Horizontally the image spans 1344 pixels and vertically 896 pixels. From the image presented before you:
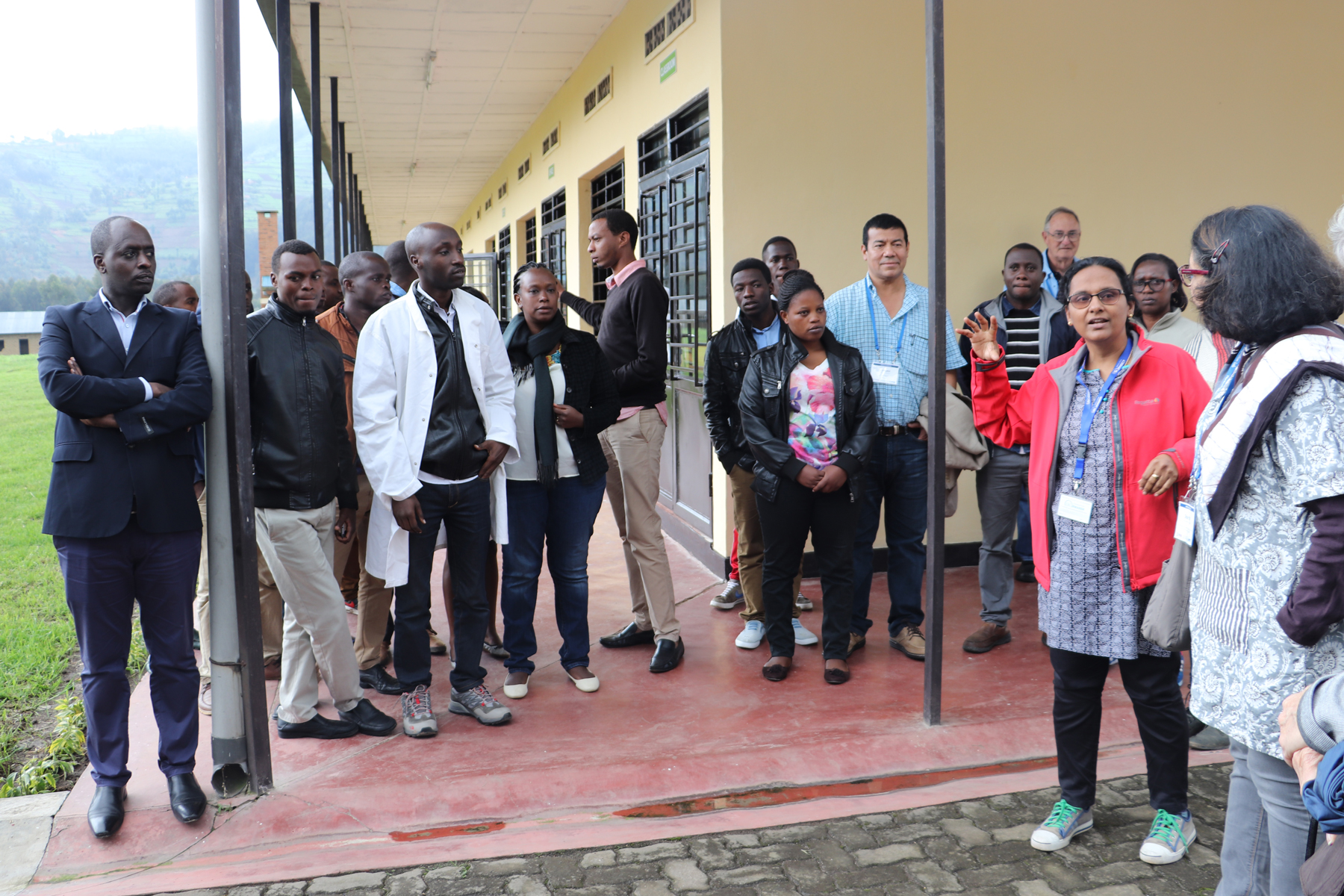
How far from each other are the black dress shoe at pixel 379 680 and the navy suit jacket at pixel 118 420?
136 centimetres

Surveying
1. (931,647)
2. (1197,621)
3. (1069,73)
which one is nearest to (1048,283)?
(1069,73)

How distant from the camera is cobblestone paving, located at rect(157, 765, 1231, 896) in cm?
268

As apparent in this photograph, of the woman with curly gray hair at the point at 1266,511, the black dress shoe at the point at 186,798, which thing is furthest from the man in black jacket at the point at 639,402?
the woman with curly gray hair at the point at 1266,511

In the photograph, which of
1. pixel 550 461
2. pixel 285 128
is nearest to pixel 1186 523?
pixel 550 461

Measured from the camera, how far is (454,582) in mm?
3701

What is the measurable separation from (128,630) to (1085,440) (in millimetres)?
3027

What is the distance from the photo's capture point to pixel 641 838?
296cm

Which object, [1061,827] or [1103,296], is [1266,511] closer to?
[1103,296]

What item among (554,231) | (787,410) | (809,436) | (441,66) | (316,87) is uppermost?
(441,66)

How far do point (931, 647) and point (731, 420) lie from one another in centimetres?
147

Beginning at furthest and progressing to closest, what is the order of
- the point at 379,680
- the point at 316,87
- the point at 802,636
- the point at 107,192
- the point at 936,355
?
the point at 107,192, the point at 316,87, the point at 802,636, the point at 379,680, the point at 936,355

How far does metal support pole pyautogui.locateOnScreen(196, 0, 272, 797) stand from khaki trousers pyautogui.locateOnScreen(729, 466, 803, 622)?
2325 millimetres

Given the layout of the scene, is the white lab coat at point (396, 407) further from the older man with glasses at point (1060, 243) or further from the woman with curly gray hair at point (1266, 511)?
the older man with glasses at point (1060, 243)

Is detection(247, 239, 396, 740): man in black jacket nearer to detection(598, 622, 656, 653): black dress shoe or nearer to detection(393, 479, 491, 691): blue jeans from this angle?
detection(393, 479, 491, 691): blue jeans
